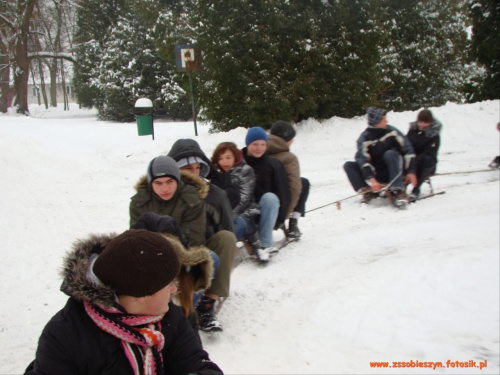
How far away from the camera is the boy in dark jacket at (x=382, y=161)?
6312 mm

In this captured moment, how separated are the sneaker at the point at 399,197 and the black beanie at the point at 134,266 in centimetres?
530

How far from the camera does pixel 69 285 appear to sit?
1.67 metres

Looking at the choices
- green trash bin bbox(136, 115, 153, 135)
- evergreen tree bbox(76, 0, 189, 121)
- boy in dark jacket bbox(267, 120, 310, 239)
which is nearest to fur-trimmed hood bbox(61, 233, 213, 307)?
boy in dark jacket bbox(267, 120, 310, 239)

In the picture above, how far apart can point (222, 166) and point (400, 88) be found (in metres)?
16.2

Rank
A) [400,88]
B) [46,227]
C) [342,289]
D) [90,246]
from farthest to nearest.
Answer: [400,88] < [46,227] < [342,289] < [90,246]

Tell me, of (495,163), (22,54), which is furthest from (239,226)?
(22,54)

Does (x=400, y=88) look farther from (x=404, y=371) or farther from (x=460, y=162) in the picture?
(x=404, y=371)

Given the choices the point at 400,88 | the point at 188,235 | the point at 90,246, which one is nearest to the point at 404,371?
the point at 188,235

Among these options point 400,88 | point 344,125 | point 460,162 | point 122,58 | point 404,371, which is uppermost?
point 122,58

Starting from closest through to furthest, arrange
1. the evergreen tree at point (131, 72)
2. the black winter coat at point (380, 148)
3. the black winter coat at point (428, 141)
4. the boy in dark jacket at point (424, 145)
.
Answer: the black winter coat at point (380, 148) → the boy in dark jacket at point (424, 145) → the black winter coat at point (428, 141) → the evergreen tree at point (131, 72)

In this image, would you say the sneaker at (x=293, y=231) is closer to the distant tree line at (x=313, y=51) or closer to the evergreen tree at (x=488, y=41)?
the distant tree line at (x=313, y=51)

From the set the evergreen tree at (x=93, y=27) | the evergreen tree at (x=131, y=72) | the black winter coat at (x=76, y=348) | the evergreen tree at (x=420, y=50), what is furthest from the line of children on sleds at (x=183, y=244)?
the evergreen tree at (x=93, y=27)

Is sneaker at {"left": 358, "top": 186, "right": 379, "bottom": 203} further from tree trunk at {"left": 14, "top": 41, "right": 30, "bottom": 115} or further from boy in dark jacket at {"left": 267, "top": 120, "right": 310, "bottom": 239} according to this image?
tree trunk at {"left": 14, "top": 41, "right": 30, "bottom": 115}

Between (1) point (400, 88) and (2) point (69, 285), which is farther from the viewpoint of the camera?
(1) point (400, 88)
